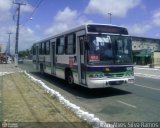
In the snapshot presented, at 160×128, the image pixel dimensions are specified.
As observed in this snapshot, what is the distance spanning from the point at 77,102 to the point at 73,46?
4.05 m

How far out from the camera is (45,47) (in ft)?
78.5

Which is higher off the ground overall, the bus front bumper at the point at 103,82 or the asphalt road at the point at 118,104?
the bus front bumper at the point at 103,82

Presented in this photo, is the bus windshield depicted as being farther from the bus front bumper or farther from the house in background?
the house in background

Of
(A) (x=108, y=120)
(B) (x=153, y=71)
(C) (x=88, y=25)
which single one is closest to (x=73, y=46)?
(C) (x=88, y=25)

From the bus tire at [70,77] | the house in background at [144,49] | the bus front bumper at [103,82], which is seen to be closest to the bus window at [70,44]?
the bus tire at [70,77]

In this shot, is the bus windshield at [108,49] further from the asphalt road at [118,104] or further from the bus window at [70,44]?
the bus window at [70,44]

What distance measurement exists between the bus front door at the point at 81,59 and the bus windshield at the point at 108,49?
0.72 meters

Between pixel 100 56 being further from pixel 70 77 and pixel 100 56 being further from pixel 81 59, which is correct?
pixel 70 77

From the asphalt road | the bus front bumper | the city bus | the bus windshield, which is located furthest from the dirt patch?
the bus windshield

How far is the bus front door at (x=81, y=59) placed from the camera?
13991mm

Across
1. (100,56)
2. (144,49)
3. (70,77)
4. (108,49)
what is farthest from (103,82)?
(144,49)

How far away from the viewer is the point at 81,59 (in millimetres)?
14273

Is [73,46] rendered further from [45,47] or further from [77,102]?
[45,47]

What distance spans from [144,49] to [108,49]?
247 feet
